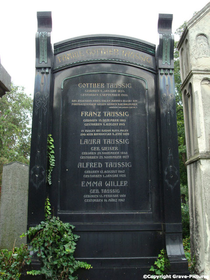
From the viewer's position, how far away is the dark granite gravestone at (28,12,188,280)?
202 inches

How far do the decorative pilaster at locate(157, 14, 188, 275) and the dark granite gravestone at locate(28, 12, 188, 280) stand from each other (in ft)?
0.06

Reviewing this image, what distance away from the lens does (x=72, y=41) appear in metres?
5.93

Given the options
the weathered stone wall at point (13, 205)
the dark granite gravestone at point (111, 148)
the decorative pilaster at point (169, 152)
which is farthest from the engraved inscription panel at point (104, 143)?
the weathered stone wall at point (13, 205)

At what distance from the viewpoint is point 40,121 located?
17.8ft

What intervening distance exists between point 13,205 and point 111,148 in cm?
340

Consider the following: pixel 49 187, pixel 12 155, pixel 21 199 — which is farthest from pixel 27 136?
pixel 49 187

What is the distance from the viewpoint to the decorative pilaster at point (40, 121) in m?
5.11

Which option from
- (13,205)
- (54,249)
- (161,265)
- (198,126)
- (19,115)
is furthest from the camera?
(19,115)

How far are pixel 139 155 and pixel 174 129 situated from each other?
923 millimetres

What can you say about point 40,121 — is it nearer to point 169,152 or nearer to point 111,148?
point 111,148

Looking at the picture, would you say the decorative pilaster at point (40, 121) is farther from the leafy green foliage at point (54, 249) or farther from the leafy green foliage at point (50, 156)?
the leafy green foliage at point (54, 249)

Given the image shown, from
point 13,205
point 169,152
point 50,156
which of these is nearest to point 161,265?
point 169,152

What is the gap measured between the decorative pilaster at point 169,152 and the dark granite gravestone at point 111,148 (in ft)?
0.06

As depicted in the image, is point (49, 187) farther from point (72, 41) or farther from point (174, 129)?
point (72, 41)
